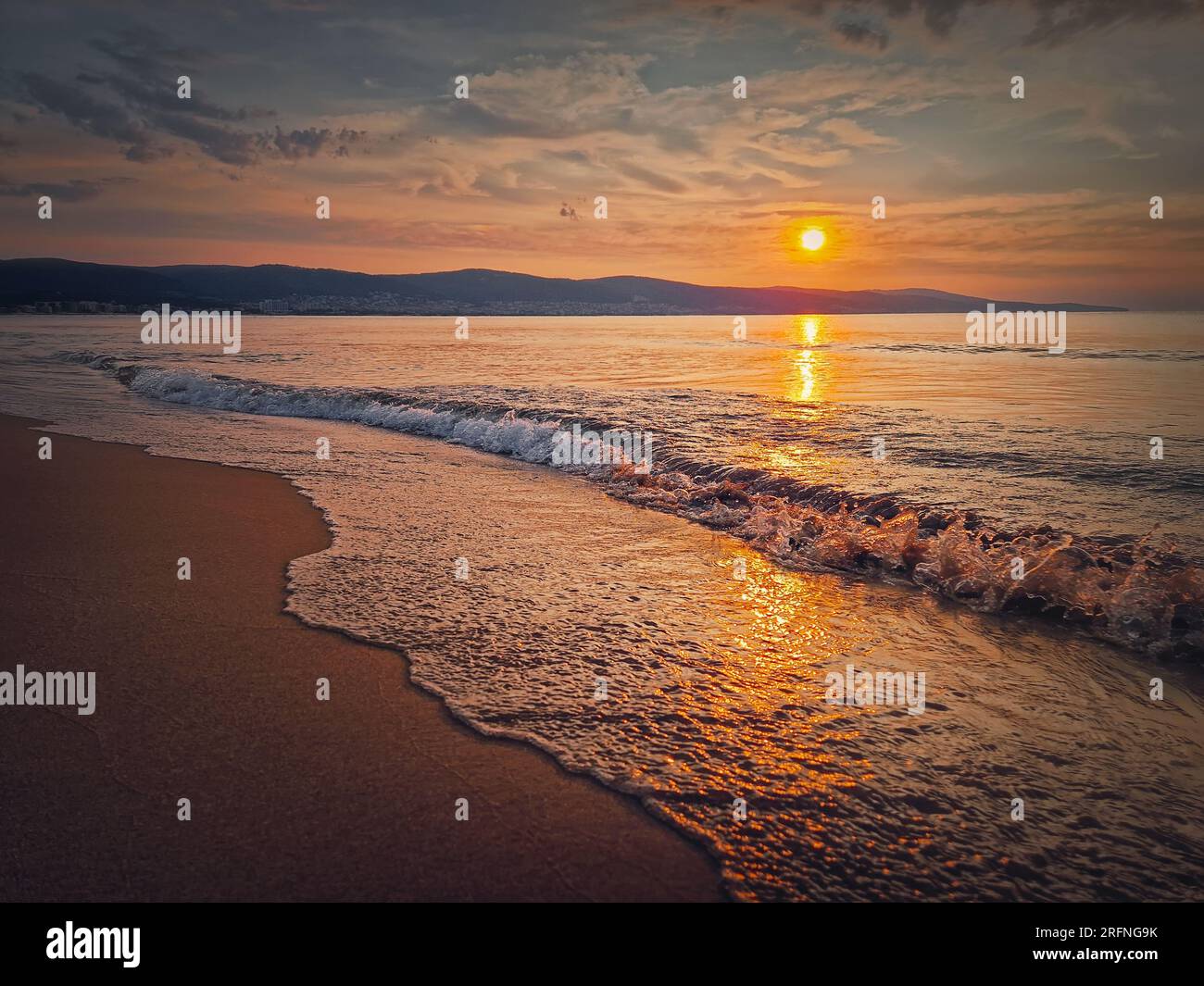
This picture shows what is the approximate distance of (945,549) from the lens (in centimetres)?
746

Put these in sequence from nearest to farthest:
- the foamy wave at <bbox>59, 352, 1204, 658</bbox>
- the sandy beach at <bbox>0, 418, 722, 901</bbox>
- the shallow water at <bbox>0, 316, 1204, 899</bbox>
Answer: the sandy beach at <bbox>0, 418, 722, 901</bbox>
the shallow water at <bbox>0, 316, 1204, 899</bbox>
the foamy wave at <bbox>59, 352, 1204, 658</bbox>

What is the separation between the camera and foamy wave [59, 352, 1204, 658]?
620cm

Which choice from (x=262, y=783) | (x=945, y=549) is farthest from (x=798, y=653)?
(x=262, y=783)

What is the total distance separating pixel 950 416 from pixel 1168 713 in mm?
13880

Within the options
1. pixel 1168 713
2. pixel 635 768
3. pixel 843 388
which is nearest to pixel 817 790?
pixel 635 768

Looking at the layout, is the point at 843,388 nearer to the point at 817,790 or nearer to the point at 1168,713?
the point at 1168,713

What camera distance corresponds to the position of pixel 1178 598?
6.22 meters

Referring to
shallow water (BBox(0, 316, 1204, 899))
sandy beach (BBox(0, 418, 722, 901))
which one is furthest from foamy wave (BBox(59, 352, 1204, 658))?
sandy beach (BBox(0, 418, 722, 901))

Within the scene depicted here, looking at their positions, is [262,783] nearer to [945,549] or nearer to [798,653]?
[798,653]

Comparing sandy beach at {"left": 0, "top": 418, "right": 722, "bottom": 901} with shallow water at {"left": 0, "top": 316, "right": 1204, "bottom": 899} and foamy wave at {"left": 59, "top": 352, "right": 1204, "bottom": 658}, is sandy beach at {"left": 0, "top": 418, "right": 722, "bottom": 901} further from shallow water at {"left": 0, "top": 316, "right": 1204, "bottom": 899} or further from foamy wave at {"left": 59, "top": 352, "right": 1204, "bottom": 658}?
foamy wave at {"left": 59, "top": 352, "right": 1204, "bottom": 658}

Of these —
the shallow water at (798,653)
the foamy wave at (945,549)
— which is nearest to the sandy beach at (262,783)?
the shallow water at (798,653)

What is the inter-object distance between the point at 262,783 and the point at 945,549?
6.46m

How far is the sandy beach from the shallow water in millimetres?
297

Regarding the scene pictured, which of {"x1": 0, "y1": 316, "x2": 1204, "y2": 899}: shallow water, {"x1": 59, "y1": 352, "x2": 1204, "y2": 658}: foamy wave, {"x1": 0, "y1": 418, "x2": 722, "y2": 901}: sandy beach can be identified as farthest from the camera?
{"x1": 59, "y1": 352, "x2": 1204, "y2": 658}: foamy wave
